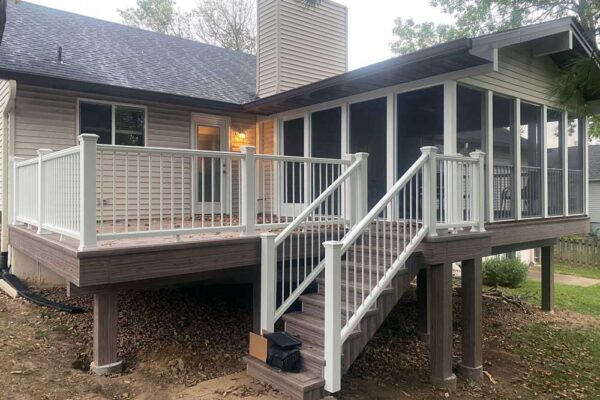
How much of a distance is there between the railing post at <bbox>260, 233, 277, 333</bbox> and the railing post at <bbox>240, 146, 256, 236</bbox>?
8.0 inches

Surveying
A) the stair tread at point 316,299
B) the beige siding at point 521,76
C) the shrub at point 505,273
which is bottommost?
the shrub at point 505,273

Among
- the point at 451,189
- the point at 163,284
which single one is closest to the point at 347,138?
the point at 451,189

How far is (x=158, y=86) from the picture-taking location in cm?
800

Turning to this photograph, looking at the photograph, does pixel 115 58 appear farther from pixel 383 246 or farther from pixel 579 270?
pixel 579 270

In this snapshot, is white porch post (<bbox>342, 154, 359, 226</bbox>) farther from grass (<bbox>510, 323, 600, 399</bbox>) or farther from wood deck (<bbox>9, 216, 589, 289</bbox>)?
grass (<bbox>510, 323, 600, 399</bbox>)

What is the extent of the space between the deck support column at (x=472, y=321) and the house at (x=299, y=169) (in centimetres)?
2

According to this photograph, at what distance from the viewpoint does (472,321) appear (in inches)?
217

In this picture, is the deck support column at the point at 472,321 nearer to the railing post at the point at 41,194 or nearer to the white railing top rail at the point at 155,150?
the white railing top rail at the point at 155,150

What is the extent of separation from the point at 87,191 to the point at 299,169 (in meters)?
3.16

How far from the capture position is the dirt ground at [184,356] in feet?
13.6

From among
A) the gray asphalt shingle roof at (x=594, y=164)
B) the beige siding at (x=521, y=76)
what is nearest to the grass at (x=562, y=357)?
the beige siding at (x=521, y=76)

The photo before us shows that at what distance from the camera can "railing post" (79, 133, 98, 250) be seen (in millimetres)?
3748

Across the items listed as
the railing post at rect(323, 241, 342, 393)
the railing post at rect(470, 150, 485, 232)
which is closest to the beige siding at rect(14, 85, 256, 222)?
the railing post at rect(323, 241, 342, 393)

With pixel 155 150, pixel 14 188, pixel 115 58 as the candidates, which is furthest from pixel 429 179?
pixel 115 58
